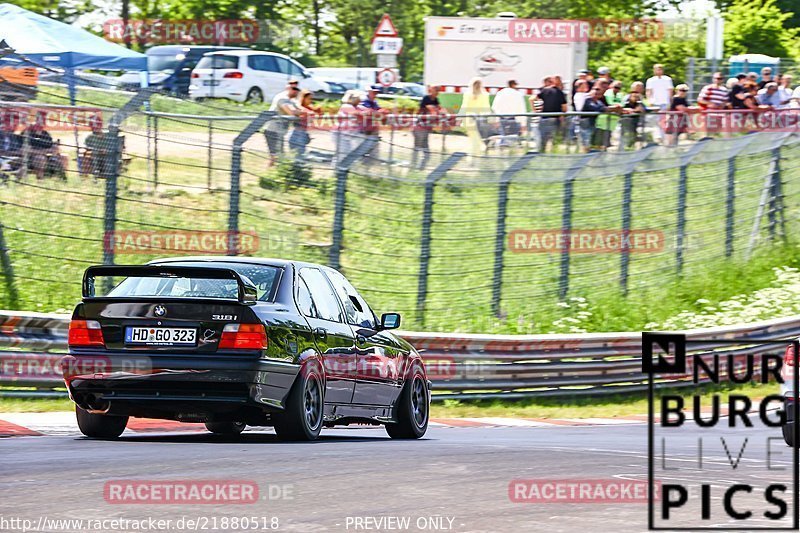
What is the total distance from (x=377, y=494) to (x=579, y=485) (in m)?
1.33

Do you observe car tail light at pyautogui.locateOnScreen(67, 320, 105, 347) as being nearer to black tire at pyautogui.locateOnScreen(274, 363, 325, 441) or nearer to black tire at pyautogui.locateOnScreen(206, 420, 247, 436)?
black tire at pyautogui.locateOnScreen(274, 363, 325, 441)

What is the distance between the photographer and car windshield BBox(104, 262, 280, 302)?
10.1 meters

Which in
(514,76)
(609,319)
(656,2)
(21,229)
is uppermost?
(656,2)

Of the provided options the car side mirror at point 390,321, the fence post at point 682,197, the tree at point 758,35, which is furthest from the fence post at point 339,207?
the tree at point 758,35

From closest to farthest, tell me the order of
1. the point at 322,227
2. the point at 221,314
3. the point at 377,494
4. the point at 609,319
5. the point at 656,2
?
the point at 377,494
the point at 221,314
the point at 322,227
the point at 609,319
the point at 656,2

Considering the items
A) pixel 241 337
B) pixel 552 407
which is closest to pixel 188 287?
pixel 241 337

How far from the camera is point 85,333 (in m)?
10.1

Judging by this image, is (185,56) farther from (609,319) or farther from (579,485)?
(579,485)

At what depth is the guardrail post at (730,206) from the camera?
2136 centimetres

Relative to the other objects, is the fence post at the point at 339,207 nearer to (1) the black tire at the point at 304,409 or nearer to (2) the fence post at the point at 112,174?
(2) the fence post at the point at 112,174

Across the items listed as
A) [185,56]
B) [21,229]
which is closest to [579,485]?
[21,229]

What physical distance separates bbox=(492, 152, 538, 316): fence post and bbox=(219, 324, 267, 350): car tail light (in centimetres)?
948

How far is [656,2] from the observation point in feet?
188

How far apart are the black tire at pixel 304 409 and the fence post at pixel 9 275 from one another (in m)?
6.47
